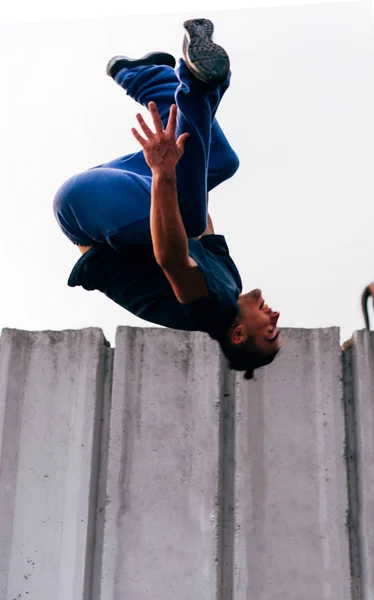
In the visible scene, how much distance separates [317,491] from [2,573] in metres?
1.20

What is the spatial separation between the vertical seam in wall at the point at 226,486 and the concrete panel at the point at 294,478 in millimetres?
27

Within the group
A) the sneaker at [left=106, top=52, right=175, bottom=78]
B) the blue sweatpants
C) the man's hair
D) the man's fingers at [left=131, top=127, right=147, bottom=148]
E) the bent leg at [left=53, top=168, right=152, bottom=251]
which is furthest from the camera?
the sneaker at [left=106, top=52, right=175, bottom=78]

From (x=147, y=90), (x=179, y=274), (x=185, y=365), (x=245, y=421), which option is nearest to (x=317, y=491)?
(x=245, y=421)

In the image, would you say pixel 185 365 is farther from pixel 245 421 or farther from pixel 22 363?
pixel 22 363

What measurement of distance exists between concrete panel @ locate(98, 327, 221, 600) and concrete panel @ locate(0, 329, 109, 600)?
0.08 m

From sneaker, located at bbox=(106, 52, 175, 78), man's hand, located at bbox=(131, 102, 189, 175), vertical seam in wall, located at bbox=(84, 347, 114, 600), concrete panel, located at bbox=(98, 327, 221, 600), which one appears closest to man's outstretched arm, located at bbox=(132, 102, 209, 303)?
man's hand, located at bbox=(131, 102, 189, 175)

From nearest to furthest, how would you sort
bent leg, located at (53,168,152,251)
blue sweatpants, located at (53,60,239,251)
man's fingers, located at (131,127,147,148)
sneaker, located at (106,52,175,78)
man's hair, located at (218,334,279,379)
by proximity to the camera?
1. man's fingers, located at (131,127,147,148)
2. blue sweatpants, located at (53,60,239,251)
3. bent leg, located at (53,168,152,251)
4. man's hair, located at (218,334,279,379)
5. sneaker, located at (106,52,175,78)

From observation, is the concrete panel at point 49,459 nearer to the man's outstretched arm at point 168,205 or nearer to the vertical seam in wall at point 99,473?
the vertical seam in wall at point 99,473

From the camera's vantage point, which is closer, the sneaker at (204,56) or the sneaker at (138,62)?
the sneaker at (204,56)

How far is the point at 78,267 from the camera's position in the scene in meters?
4.35

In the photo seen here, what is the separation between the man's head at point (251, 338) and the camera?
169 inches

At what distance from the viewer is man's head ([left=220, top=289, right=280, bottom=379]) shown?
14.1 ft

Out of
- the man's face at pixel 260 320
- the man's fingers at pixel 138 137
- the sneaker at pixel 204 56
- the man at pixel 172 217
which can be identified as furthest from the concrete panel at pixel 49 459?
the sneaker at pixel 204 56

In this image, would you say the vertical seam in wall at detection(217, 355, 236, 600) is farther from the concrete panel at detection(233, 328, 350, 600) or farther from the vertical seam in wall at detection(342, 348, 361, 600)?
the vertical seam in wall at detection(342, 348, 361, 600)
